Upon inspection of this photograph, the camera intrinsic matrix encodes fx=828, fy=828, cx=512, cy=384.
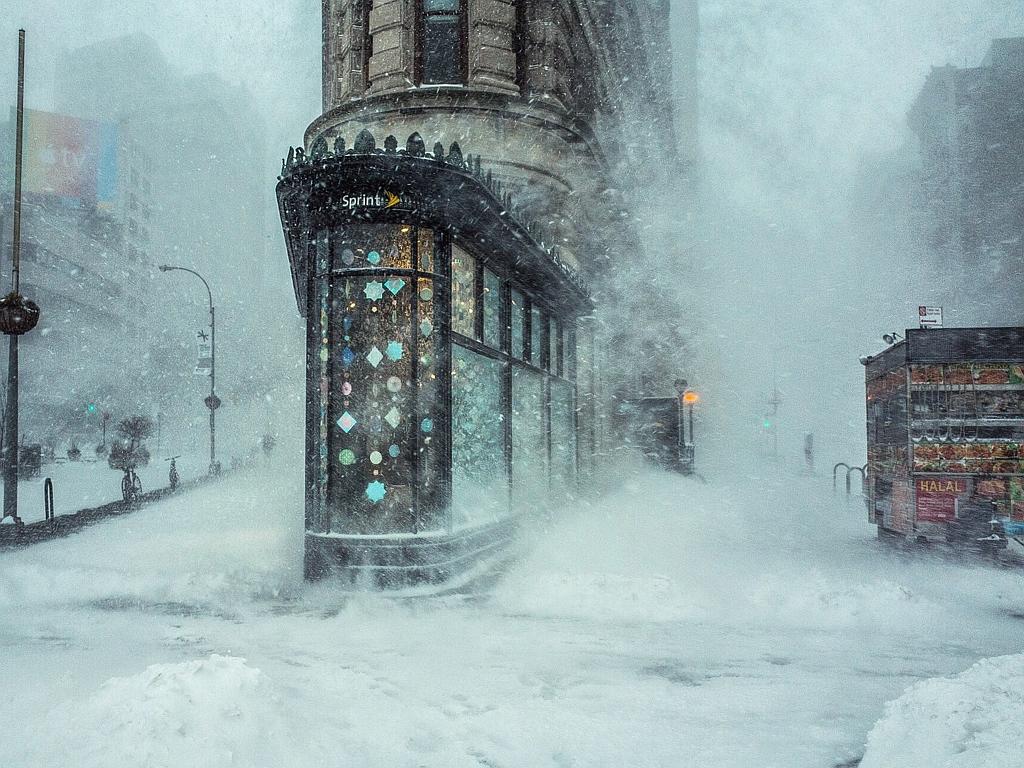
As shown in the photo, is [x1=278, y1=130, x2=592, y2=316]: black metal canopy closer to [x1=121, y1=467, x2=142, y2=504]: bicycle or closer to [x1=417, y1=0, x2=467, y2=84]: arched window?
[x1=417, y1=0, x2=467, y2=84]: arched window

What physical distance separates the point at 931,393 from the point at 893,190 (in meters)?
98.1

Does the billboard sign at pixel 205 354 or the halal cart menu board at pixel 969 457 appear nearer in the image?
the halal cart menu board at pixel 969 457

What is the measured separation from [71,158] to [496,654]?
3728 inches

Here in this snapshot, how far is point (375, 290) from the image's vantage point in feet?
31.2

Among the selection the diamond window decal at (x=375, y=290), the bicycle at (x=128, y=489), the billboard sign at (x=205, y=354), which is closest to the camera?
the diamond window decal at (x=375, y=290)

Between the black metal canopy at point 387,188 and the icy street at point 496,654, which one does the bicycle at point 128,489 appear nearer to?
the icy street at point 496,654

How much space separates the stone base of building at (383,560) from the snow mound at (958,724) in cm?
554

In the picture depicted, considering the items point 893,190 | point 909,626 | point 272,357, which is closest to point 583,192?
point 909,626

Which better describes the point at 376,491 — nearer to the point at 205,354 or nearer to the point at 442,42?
the point at 442,42

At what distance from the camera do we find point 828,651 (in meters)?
6.56

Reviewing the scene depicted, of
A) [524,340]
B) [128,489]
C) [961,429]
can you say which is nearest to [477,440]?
[524,340]

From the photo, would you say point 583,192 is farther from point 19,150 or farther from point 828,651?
point 828,651

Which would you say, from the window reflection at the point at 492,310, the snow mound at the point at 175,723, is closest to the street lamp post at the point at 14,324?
the window reflection at the point at 492,310

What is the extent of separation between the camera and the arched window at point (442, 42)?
53.7ft
